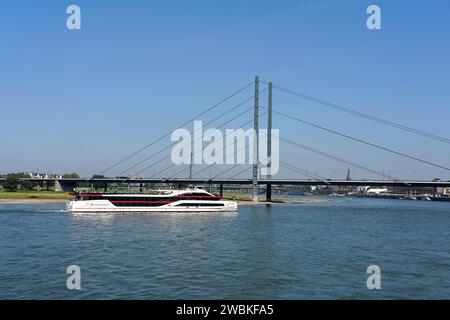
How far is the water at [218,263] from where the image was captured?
19484 millimetres

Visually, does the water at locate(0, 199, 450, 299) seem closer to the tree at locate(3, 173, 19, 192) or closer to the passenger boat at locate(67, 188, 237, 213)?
the passenger boat at locate(67, 188, 237, 213)

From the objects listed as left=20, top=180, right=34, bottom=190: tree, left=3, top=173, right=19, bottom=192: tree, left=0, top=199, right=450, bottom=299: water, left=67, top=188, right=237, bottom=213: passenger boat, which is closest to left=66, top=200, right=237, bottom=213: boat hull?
left=67, top=188, right=237, bottom=213: passenger boat

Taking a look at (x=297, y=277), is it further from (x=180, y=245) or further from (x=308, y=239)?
(x=308, y=239)

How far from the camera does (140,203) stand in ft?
233

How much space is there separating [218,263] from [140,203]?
153 feet

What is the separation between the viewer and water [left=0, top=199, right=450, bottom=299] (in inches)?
767

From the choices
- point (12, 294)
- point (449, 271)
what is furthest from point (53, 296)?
point (449, 271)

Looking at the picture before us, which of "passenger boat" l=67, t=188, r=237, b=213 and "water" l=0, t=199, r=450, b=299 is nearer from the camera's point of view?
"water" l=0, t=199, r=450, b=299

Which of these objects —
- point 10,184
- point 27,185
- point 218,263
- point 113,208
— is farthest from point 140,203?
point 27,185

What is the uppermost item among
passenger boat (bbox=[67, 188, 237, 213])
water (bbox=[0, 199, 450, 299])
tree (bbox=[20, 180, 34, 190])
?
tree (bbox=[20, 180, 34, 190])

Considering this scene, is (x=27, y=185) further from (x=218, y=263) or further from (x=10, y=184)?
(x=218, y=263)

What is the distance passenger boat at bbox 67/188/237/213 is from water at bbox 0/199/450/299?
82.3 ft
